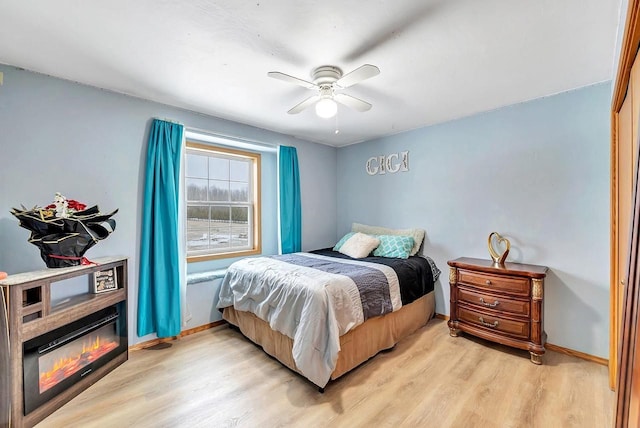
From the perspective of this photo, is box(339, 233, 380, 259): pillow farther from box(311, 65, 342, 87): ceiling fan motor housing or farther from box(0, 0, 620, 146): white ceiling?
box(311, 65, 342, 87): ceiling fan motor housing

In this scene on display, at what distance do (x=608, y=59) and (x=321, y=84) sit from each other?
2.10 metres

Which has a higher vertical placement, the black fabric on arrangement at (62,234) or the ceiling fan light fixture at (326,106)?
the ceiling fan light fixture at (326,106)

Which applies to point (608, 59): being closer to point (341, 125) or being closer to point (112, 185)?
point (341, 125)

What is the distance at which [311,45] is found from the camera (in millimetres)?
1772

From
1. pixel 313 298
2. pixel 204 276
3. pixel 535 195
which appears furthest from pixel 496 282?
pixel 204 276

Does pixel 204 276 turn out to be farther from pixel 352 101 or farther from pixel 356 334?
pixel 352 101

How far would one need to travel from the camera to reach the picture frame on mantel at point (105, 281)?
7.18ft

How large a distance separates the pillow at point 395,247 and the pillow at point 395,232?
4.1 inches

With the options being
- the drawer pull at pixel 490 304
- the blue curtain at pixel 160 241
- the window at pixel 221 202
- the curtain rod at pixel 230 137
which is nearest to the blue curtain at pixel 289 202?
the curtain rod at pixel 230 137

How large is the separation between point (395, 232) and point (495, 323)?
1.54m

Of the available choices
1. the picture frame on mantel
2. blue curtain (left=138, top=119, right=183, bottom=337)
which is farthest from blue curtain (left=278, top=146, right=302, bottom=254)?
the picture frame on mantel

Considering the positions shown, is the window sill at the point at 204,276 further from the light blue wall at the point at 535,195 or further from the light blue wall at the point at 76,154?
the light blue wall at the point at 535,195

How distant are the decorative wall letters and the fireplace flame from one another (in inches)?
141

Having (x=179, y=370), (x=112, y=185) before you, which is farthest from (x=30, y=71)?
(x=179, y=370)
